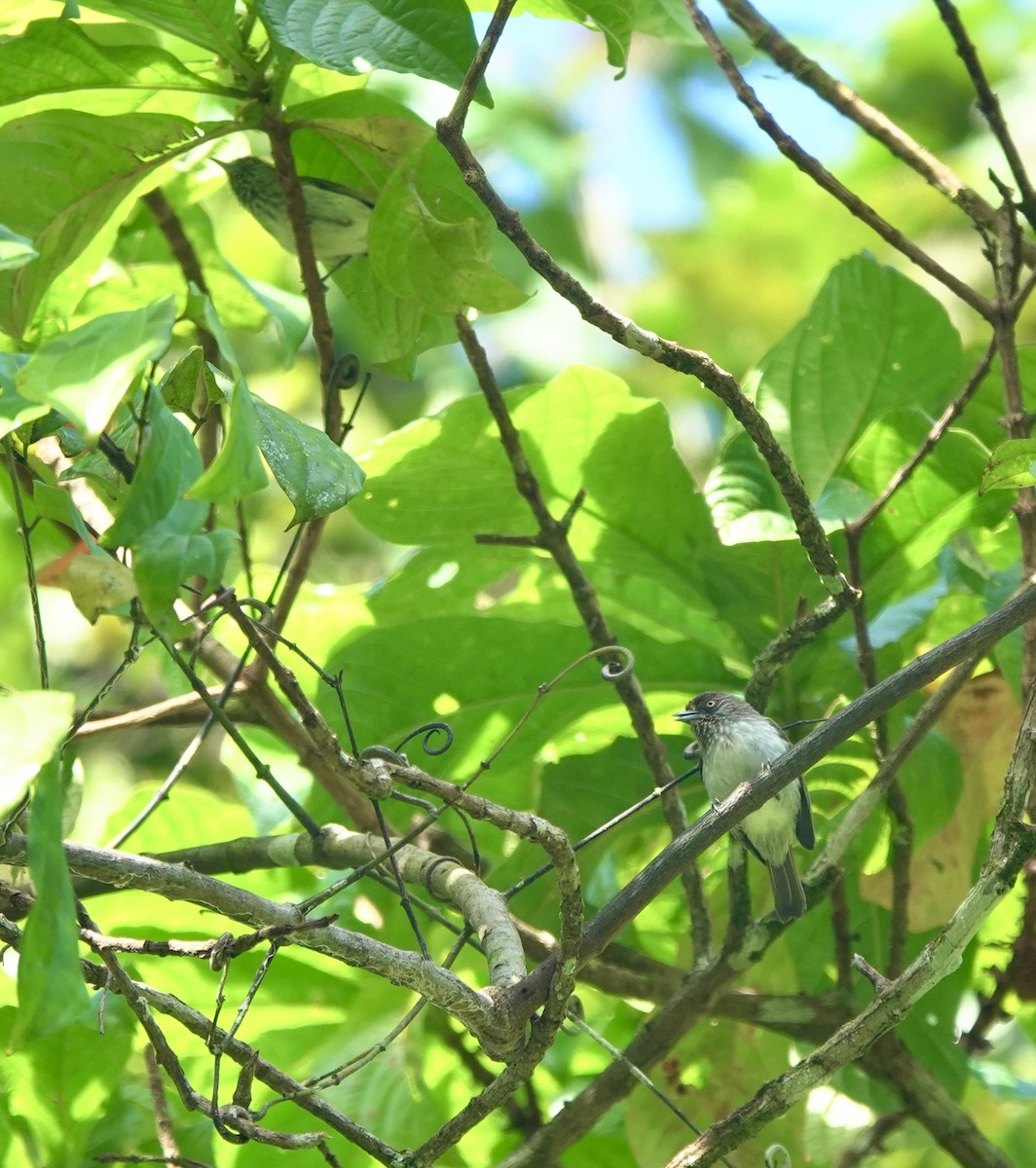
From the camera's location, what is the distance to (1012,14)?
5215 mm

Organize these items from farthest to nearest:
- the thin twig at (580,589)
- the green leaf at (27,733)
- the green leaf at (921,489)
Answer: the green leaf at (921,489) < the thin twig at (580,589) < the green leaf at (27,733)

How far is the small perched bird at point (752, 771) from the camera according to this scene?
201 centimetres

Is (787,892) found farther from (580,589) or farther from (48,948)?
(48,948)

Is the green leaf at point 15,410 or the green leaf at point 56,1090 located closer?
the green leaf at point 15,410

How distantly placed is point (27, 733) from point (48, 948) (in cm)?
16

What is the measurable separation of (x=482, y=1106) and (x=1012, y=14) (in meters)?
5.21

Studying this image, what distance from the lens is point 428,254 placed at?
1.78 meters

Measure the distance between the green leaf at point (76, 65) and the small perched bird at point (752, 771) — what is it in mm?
1237

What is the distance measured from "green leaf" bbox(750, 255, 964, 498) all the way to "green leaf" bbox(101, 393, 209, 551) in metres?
1.24

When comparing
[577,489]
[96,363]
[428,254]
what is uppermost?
[428,254]

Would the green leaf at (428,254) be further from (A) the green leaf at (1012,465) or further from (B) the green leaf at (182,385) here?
(A) the green leaf at (1012,465)

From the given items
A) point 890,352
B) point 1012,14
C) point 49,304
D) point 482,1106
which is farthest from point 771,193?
point 482,1106

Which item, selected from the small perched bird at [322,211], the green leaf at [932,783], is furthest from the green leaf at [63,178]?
the green leaf at [932,783]

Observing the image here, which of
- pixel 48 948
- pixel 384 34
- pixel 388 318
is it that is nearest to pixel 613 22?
pixel 384 34
